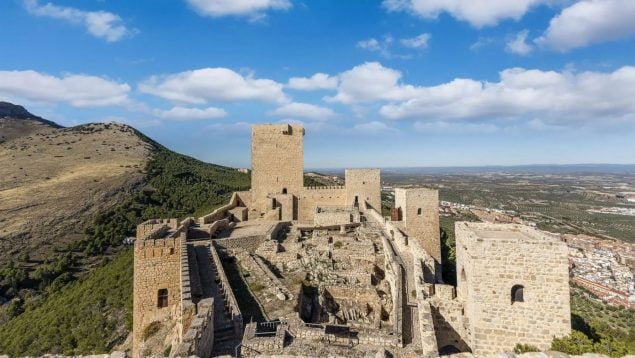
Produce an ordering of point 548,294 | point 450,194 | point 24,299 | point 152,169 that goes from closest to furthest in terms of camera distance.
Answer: point 548,294 → point 24,299 → point 152,169 → point 450,194

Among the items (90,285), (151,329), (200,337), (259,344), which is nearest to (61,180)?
(90,285)

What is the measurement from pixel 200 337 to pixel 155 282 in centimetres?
591

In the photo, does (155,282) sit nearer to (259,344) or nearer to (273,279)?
(273,279)

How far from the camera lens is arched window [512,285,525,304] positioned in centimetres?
784

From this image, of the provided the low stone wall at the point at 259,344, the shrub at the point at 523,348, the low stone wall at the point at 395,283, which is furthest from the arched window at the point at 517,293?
the low stone wall at the point at 259,344

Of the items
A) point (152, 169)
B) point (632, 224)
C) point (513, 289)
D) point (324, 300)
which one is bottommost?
point (632, 224)

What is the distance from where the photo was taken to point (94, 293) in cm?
2008

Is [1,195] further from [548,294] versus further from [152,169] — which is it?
[548,294]

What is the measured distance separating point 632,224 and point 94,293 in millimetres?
82230

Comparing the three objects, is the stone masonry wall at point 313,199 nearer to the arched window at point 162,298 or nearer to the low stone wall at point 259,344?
the arched window at point 162,298

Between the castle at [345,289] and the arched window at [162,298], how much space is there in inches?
1.1

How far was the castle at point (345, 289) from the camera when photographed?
24.3ft

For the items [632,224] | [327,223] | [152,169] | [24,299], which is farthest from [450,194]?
[24,299]

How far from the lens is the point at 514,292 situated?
7.98 meters
